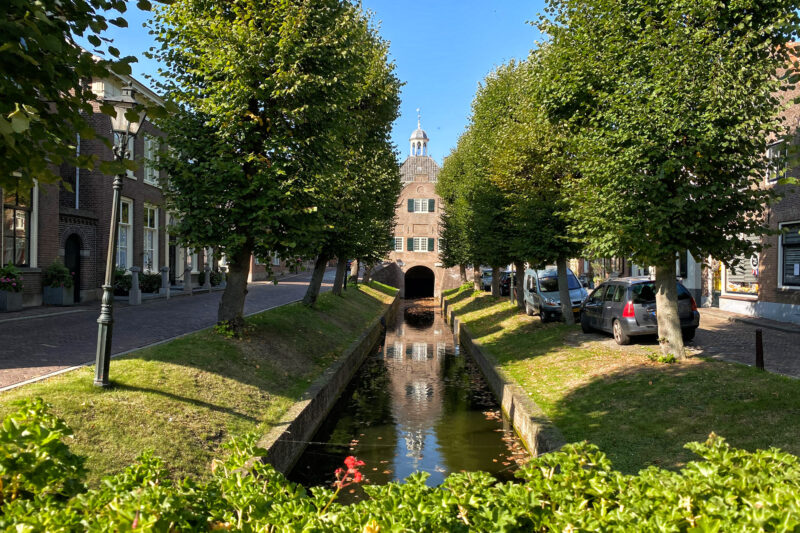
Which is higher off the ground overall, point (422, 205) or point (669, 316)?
point (422, 205)

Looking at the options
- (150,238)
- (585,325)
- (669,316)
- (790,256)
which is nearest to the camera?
(669,316)

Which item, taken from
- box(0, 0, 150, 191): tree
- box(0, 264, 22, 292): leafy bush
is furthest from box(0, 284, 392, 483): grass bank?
box(0, 264, 22, 292): leafy bush

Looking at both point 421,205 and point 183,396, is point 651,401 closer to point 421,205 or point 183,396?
point 183,396

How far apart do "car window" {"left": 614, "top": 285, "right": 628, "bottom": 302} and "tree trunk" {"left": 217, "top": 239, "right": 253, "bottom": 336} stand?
9207 millimetres

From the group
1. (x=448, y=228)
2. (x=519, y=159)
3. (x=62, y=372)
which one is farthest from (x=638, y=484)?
(x=448, y=228)

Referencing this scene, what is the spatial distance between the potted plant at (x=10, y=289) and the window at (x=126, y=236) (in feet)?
24.8

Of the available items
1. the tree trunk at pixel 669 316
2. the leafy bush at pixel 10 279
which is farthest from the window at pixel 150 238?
the tree trunk at pixel 669 316

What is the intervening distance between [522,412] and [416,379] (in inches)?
245

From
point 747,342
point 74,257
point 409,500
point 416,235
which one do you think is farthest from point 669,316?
point 416,235

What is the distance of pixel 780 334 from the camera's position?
15211 millimetres

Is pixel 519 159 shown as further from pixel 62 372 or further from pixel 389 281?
pixel 389 281

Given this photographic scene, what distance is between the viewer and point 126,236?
2480cm

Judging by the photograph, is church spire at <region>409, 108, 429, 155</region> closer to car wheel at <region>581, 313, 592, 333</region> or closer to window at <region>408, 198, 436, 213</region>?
window at <region>408, 198, 436, 213</region>

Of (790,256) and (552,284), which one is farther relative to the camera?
(552,284)
